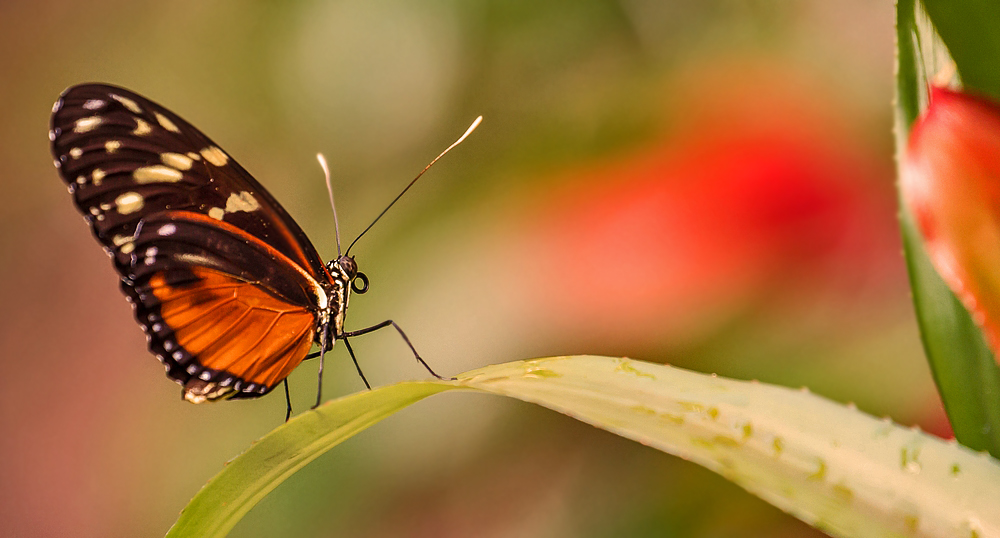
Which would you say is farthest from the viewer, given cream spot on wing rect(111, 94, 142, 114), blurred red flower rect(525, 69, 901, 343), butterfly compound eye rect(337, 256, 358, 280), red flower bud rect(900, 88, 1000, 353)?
blurred red flower rect(525, 69, 901, 343)

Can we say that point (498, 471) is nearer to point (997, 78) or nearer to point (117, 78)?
point (997, 78)

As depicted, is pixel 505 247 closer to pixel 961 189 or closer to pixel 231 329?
pixel 231 329

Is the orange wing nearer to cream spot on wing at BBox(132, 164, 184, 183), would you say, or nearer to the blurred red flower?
cream spot on wing at BBox(132, 164, 184, 183)

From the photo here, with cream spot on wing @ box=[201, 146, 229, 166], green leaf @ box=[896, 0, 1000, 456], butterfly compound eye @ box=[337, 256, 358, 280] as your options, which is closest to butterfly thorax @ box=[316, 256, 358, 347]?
butterfly compound eye @ box=[337, 256, 358, 280]

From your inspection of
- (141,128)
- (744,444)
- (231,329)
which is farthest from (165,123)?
(744,444)

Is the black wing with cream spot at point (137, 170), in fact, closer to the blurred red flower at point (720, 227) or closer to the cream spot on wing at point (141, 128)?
Answer: the cream spot on wing at point (141, 128)
